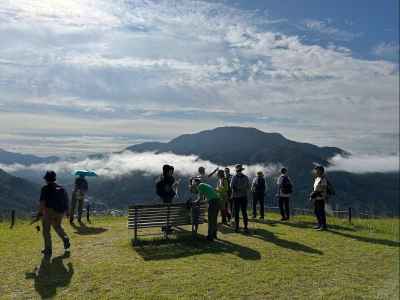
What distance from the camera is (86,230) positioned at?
58.6ft

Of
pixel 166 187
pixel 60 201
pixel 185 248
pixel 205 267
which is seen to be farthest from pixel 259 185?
pixel 60 201

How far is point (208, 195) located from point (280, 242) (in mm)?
3207

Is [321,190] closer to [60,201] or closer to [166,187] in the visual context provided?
[166,187]

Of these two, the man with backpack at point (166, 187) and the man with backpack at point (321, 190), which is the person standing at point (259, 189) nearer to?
the man with backpack at point (321, 190)

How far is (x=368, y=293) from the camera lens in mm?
10664

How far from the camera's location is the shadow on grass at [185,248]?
1342 centimetres

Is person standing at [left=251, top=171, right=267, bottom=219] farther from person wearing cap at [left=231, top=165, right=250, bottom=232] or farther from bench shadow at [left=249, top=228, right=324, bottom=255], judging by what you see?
person wearing cap at [left=231, top=165, right=250, bottom=232]

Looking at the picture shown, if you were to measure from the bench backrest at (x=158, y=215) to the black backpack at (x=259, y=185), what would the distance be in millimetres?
6056

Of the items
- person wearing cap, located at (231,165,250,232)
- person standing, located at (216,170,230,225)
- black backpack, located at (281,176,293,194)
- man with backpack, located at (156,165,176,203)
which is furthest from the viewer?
black backpack, located at (281,176,293,194)

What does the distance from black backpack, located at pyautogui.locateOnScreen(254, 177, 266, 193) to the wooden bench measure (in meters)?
6.02

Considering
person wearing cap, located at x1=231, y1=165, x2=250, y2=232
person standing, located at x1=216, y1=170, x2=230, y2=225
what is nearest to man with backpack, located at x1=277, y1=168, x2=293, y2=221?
person standing, located at x1=216, y1=170, x2=230, y2=225

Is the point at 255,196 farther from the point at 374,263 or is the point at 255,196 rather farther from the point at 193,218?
the point at 374,263

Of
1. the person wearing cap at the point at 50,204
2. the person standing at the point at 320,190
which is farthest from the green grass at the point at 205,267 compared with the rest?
the person standing at the point at 320,190

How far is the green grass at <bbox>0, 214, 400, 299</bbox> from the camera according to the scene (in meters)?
10.2
